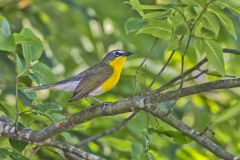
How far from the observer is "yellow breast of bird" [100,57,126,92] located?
517 cm

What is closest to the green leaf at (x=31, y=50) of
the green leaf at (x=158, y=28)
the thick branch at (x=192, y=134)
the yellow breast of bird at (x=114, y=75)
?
the green leaf at (x=158, y=28)

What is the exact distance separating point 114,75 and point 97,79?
15cm

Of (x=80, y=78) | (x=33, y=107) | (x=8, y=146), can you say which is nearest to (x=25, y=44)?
(x=33, y=107)

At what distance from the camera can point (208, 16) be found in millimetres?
3564

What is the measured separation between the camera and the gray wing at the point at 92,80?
4830 millimetres

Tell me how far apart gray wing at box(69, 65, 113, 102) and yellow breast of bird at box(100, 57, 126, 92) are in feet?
0.11

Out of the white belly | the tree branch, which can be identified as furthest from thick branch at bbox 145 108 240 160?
the white belly

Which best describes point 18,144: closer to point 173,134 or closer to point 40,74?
point 40,74

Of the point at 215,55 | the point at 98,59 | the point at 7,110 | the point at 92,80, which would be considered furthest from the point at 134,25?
the point at 98,59

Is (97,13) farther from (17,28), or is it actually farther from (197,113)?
(197,113)

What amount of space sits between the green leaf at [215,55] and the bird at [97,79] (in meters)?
1.39

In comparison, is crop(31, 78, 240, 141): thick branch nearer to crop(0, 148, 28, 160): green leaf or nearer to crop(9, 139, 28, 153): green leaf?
crop(9, 139, 28, 153): green leaf

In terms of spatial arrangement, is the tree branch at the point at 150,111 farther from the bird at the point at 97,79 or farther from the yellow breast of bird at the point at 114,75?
the yellow breast of bird at the point at 114,75

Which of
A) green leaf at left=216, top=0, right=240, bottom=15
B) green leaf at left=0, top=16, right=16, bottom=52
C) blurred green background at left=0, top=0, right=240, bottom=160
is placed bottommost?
blurred green background at left=0, top=0, right=240, bottom=160
